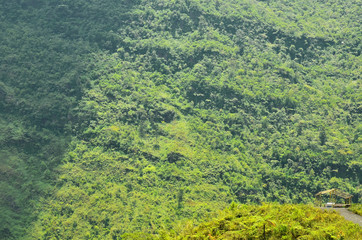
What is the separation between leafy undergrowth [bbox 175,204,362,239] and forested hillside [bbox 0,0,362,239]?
26.3 m

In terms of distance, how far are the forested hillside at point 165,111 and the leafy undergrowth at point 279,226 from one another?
1035 inches

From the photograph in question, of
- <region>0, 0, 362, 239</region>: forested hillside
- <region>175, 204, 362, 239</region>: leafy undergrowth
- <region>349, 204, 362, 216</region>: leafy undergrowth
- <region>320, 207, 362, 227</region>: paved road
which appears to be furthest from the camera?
<region>0, 0, 362, 239</region>: forested hillside

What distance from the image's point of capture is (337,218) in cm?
1652

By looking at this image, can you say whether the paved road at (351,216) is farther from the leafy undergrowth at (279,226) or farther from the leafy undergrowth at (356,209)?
the leafy undergrowth at (279,226)

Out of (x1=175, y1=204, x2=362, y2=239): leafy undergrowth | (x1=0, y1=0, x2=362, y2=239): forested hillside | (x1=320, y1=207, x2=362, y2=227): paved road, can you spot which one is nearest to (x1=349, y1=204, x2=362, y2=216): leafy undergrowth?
(x1=320, y1=207, x2=362, y2=227): paved road

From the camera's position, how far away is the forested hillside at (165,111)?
4888cm

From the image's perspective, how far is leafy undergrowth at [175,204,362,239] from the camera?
14953mm

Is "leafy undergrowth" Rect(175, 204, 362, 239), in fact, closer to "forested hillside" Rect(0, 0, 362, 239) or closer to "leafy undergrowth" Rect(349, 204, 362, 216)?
"leafy undergrowth" Rect(349, 204, 362, 216)

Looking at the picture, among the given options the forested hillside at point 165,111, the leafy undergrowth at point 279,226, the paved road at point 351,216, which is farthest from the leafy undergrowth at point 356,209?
the forested hillside at point 165,111

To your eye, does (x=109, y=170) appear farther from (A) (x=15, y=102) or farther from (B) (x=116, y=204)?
(A) (x=15, y=102)

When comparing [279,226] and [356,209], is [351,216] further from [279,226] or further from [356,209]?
[279,226]

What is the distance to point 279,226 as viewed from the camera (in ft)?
50.7

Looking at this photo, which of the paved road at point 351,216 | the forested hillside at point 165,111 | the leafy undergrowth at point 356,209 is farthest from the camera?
the forested hillside at point 165,111

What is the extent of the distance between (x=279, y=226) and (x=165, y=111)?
4595 centimetres
